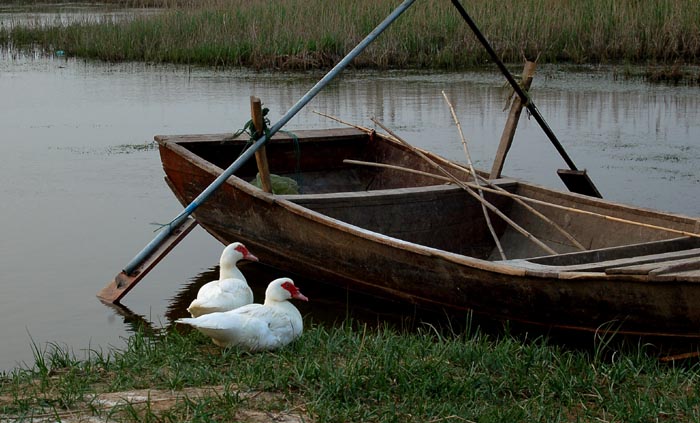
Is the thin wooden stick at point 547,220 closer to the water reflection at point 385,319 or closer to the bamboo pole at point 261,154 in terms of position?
the water reflection at point 385,319

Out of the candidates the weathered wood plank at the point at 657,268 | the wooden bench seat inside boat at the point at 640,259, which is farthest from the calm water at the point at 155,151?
the weathered wood plank at the point at 657,268

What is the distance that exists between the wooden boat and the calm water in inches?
17.9

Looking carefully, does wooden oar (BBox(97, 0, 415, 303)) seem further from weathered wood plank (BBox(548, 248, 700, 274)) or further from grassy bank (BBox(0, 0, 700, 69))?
grassy bank (BBox(0, 0, 700, 69))

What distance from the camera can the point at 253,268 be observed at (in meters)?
7.86

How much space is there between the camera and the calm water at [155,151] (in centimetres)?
727

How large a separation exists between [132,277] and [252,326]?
243 centimetres

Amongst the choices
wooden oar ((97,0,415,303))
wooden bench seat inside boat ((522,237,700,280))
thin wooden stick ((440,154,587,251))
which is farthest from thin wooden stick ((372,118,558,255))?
wooden oar ((97,0,415,303))

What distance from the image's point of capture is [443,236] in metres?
7.30

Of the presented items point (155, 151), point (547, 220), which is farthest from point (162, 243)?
point (155, 151)

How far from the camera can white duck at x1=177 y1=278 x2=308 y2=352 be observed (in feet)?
15.4

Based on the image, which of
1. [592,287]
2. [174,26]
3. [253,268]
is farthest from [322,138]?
[174,26]

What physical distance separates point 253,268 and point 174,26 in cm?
1217

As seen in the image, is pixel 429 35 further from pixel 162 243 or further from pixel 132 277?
pixel 132 277

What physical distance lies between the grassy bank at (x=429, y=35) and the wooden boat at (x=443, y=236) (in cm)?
851
